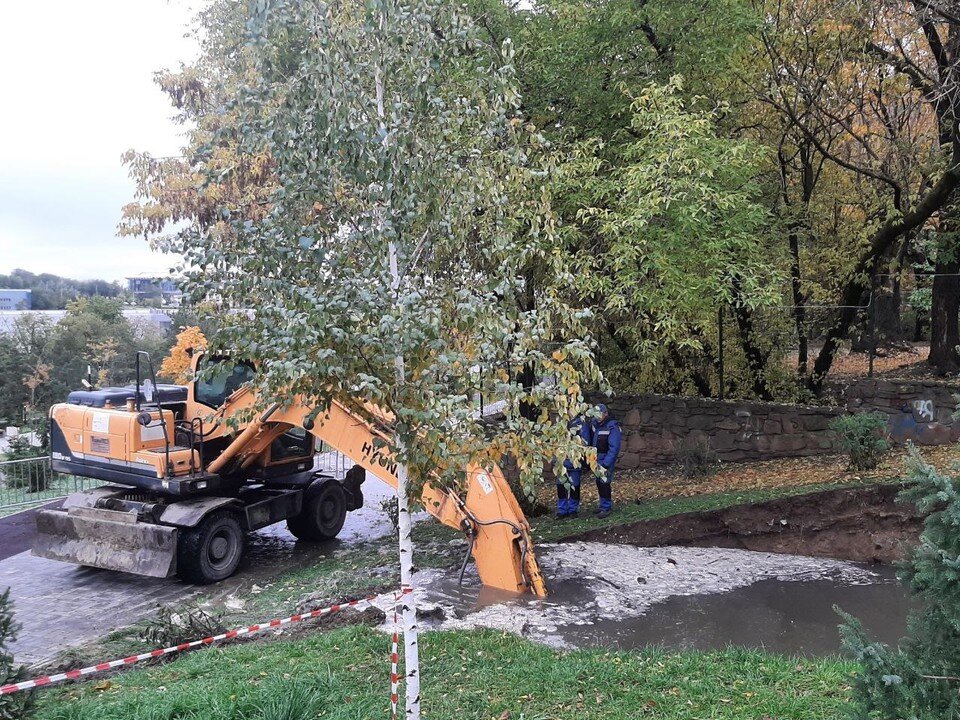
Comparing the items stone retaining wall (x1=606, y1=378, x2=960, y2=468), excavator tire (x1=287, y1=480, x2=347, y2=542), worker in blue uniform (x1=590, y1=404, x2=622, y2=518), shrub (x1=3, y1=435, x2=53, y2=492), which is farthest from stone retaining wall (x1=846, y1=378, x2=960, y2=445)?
shrub (x1=3, y1=435, x2=53, y2=492)

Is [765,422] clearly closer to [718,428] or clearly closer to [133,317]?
[718,428]

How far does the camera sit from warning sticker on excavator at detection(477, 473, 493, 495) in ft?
24.6

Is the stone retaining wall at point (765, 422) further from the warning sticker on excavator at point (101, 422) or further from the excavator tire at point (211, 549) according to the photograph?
the warning sticker on excavator at point (101, 422)

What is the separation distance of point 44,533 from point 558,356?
8.09 m

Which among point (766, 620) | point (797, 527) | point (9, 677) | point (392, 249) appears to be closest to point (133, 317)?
point (797, 527)

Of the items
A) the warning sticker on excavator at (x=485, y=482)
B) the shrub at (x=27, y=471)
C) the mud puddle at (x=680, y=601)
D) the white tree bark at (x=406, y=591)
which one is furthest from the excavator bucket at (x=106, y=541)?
the shrub at (x=27, y=471)

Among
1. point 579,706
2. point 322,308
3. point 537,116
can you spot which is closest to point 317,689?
point 579,706

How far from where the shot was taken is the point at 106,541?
30.7 ft

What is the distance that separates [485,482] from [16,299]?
A: 1221 inches

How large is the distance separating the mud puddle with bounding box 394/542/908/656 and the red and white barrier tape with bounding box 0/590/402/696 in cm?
84

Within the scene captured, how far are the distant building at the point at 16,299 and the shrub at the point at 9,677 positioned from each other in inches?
1122

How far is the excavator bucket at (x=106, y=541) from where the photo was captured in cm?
905

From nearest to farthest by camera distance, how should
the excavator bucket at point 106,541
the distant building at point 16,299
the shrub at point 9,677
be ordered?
1. the shrub at point 9,677
2. the excavator bucket at point 106,541
3. the distant building at point 16,299

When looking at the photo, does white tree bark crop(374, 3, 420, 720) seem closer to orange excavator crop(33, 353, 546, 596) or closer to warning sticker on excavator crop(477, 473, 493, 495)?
warning sticker on excavator crop(477, 473, 493, 495)
